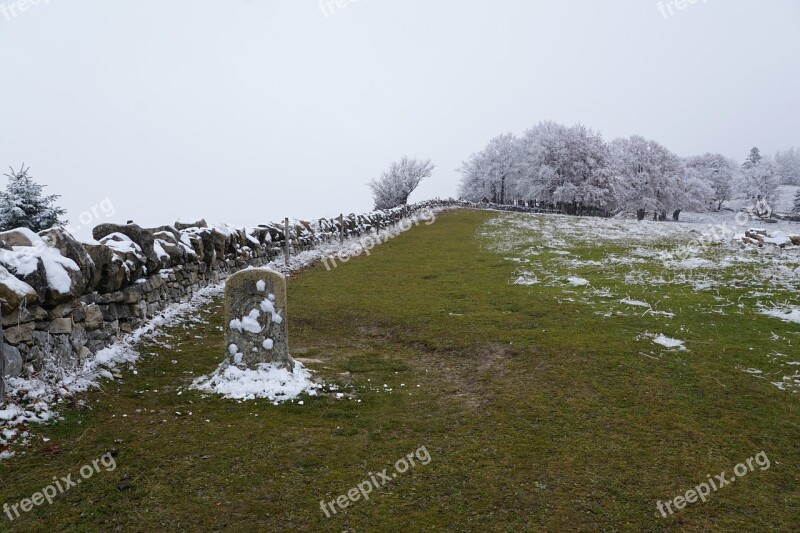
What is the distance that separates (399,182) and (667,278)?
57373mm

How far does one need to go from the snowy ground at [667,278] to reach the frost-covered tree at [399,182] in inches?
1737

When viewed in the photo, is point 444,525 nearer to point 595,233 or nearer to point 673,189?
point 595,233

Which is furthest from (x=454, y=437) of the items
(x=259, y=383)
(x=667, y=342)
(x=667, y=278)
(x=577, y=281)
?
(x=667, y=278)

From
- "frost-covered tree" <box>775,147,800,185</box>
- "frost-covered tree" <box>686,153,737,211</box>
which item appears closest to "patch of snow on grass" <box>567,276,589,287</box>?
"frost-covered tree" <box>686,153,737,211</box>

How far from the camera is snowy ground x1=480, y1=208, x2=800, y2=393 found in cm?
810

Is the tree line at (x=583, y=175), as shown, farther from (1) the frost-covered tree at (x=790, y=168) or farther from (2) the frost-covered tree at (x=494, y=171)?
(1) the frost-covered tree at (x=790, y=168)

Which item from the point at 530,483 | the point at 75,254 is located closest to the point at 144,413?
the point at 75,254

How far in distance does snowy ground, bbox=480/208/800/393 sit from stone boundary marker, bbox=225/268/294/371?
5354 mm

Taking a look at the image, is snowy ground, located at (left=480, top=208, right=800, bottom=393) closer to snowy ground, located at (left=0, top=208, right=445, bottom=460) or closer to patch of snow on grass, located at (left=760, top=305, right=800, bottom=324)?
A: patch of snow on grass, located at (left=760, top=305, right=800, bottom=324)

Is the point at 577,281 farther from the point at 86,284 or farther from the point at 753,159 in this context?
the point at 753,159

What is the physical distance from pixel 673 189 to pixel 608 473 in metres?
63.0

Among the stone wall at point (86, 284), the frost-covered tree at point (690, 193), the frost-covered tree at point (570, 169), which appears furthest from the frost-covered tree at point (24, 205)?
the frost-covered tree at point (690, 193)

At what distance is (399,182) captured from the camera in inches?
2724

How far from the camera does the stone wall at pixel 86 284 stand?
5.24 m
